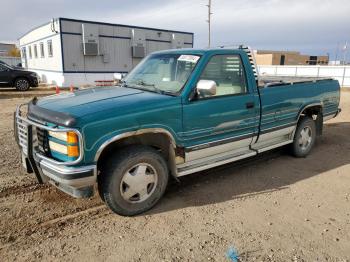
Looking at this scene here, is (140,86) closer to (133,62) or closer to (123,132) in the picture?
(123,132)

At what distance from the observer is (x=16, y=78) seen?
59.3ft

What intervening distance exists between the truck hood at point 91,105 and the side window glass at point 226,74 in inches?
32.6

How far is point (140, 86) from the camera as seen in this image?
4379mm

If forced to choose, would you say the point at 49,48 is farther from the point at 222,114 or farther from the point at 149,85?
the point at 222,114

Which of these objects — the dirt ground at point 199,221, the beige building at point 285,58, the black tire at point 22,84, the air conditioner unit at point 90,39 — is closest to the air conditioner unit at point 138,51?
the air conditioner unit at point 90,39

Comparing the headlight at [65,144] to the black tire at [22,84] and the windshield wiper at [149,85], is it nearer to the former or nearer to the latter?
the windshield wiper at [149,85]

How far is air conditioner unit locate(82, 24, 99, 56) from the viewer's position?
21.9m

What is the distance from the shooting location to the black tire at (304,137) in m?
5.81

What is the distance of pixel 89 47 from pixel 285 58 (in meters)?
54.3

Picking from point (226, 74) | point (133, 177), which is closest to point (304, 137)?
point (226, 74)

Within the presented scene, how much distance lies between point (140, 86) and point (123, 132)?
1.20 metres

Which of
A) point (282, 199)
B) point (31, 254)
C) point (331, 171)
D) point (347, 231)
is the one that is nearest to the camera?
point (31, 254)

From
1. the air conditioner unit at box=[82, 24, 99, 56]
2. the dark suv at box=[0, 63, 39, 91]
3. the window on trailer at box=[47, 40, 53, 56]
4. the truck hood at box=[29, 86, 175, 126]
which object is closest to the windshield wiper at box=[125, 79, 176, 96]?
the truck hood at box=[29, 86, 175, 126]

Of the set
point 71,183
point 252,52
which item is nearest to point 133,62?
point 252,52
